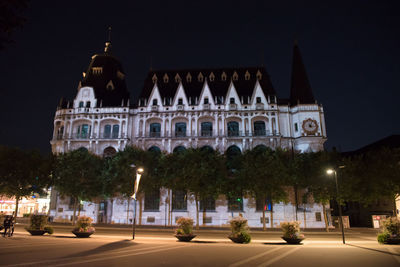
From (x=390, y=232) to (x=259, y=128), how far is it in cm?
3306

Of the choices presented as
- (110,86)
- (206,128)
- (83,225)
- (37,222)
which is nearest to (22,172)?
(37,222)

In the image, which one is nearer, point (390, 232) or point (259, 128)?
point (390, 232)

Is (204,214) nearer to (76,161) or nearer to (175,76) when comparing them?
(76,161)

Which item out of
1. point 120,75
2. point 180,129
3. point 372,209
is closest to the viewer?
point 180,129

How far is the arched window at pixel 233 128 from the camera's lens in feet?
170

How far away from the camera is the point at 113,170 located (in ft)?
146

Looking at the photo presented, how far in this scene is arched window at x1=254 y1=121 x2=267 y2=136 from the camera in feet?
168

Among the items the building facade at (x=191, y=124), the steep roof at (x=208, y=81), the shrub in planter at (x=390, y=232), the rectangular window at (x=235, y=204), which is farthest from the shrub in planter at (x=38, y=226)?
the steep roof at (x=208, y=81)

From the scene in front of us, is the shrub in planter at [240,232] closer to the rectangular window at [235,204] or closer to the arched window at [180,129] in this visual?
→ the rectangular window at [235,204]

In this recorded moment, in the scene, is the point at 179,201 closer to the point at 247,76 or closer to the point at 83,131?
the point at 83,131

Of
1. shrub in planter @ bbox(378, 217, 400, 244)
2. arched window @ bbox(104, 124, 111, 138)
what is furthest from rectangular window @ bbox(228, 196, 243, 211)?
shrub in planter @ bbox(378, 217, 400, 244)

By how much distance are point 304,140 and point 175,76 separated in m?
30.9

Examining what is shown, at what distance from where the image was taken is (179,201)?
47.8 m

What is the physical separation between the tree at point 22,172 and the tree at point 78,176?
2.07 m
